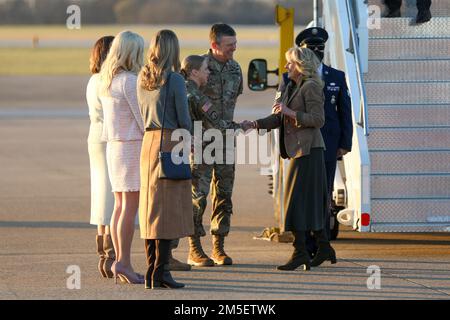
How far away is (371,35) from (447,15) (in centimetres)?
112

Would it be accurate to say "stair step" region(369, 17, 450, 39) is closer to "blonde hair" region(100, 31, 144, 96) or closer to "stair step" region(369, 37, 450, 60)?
"stair step" region(369, 37, 450, 60)

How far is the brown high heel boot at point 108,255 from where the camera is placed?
376 inches

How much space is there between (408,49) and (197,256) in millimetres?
3232

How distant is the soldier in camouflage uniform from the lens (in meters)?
10.1

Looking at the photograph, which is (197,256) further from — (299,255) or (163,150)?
(163,150)

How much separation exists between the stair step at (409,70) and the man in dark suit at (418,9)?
65 centimetres

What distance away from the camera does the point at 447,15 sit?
1262cm

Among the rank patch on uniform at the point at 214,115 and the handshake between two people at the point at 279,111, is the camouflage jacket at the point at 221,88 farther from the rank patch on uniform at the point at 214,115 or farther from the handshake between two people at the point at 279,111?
the handshake between two people at the point at 279,111

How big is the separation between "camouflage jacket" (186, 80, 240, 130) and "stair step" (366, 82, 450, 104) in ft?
6.25

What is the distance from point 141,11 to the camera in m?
99.0

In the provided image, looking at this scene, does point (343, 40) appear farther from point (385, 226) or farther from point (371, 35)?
point (385, 226)

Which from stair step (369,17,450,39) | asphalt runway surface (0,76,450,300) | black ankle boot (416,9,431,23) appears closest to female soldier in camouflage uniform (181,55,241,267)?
asphalt runway surface (0,76,450,300)

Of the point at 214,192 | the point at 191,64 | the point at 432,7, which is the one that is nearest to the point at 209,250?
the point at 214,192
